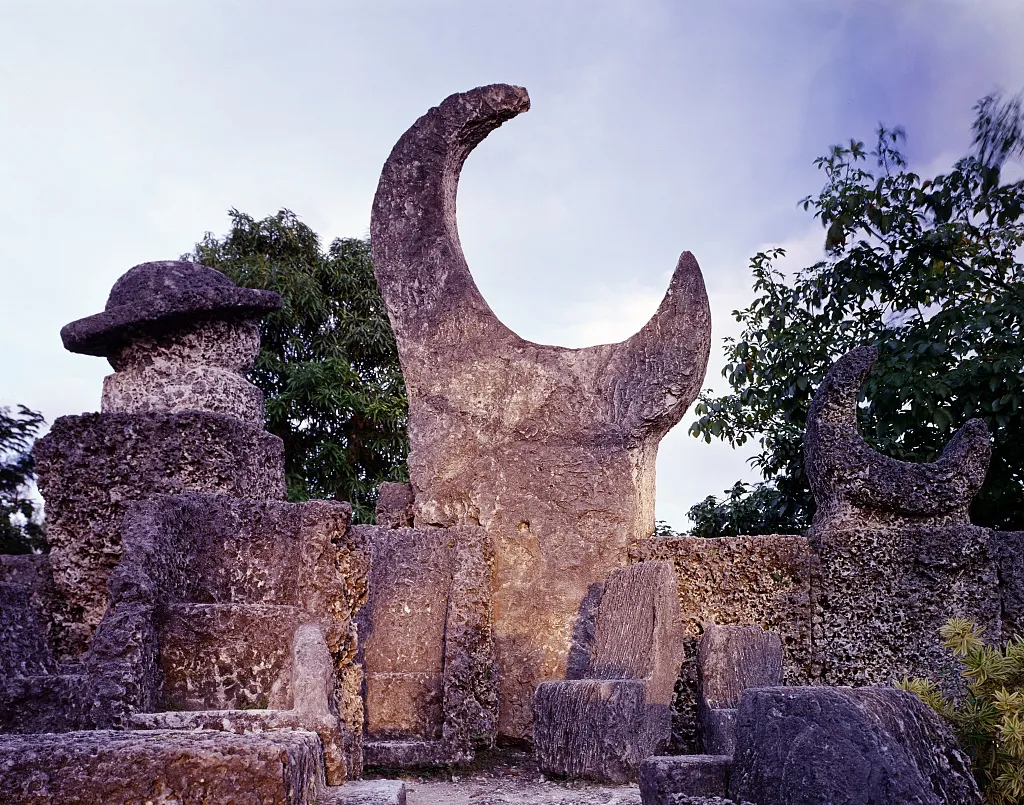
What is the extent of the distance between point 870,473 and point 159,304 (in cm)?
427

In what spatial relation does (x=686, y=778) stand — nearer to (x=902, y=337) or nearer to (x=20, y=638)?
(x=20, y=638)

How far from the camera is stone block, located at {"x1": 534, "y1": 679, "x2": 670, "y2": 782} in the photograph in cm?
557

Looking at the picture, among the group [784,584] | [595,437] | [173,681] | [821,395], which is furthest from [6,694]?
[821,395]

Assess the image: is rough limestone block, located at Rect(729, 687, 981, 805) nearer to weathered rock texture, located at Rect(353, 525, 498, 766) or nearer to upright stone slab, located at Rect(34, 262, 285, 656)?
weathered rock texture, located at Rect(353, 525, 498, 766)

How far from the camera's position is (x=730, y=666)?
19.5 ft

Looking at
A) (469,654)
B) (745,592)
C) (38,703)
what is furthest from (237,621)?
(745,592)

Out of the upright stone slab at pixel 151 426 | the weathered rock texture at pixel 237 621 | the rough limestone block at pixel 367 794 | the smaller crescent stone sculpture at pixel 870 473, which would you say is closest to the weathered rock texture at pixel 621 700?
the weathered rock texture at pixel 237 621

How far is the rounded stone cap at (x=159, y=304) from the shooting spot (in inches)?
243

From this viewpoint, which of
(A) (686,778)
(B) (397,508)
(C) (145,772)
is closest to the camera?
(C) (145,772)

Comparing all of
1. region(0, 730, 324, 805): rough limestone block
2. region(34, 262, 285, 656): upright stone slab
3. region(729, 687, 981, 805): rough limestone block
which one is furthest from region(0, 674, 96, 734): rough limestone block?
region(729, 687, 981, 805): rough limestone block

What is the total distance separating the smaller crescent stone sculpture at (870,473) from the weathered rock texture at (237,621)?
3.05m

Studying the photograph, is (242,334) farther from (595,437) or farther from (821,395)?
(821,395)

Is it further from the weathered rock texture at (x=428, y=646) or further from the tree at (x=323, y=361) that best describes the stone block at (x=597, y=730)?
the tree at (x=323, y=361)

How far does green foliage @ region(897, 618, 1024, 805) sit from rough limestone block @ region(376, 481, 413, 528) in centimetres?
398
